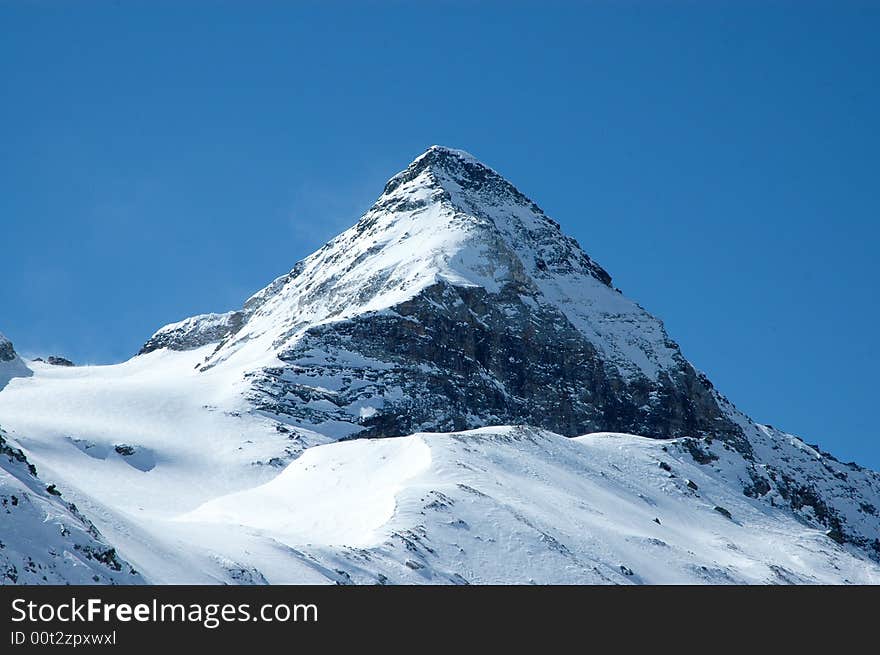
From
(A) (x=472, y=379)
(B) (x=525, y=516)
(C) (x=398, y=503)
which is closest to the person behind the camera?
(C) (x=398, y=503)

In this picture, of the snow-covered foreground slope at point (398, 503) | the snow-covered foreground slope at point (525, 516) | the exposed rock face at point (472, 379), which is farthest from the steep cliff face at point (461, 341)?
the snow-covered foreground slope at point (525, 516)

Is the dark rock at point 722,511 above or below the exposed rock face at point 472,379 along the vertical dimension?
below

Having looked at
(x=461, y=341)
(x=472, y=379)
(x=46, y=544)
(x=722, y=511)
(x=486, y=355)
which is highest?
(x=461, y=341)

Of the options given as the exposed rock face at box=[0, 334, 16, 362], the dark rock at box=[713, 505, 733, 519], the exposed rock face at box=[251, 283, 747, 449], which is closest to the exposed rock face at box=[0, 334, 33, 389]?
the exposed rock face at box=[0, 334, 16, 362]

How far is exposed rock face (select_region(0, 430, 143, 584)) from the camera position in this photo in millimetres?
45656

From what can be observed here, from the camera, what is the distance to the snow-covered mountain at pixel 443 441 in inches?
2982

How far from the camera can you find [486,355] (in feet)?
499

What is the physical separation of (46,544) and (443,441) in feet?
184

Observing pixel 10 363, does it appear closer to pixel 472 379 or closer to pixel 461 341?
pixel 461 341

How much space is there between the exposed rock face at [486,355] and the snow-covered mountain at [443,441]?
317 millimetres

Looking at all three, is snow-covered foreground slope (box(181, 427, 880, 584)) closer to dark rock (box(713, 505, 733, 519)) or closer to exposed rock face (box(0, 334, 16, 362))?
dark rock (box(713, 505, 733, 519))

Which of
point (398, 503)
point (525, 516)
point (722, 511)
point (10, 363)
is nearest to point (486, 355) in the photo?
point (722, 511)

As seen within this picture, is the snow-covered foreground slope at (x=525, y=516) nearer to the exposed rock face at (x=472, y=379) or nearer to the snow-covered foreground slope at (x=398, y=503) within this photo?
the snow-covered foreground slope at (x=398, y=503)
